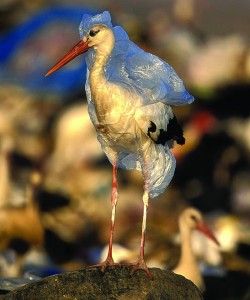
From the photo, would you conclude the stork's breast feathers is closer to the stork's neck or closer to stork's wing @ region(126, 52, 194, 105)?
stork's wing @ region(126, 52, 194, 105)

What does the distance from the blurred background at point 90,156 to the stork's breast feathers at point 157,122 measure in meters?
4.43

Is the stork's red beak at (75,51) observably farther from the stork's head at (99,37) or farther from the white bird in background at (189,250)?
the white bird in background at (189,250)

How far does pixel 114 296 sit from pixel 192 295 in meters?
0.57

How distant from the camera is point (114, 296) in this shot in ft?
27.4

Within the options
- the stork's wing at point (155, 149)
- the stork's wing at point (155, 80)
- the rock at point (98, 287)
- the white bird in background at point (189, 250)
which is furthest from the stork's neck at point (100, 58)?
the white bird in background at point (189, 250)

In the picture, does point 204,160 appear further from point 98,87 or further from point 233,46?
point 98,87

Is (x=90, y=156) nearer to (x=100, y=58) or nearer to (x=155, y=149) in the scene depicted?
(x=155, y=149)

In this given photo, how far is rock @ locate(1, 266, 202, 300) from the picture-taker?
27.3ft

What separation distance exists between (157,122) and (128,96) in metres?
0.24

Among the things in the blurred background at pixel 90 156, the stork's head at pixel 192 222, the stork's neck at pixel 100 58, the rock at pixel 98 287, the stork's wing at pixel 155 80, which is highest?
the stork's neck at pixel 100 58

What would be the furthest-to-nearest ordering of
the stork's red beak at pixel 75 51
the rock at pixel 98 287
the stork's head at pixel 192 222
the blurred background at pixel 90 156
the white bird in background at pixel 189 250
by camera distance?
the blurred background at pixel 90 156 < the stork's head at pixel 192 222 < the white bird in background at pixel 189 250 < the stork's red beak at pixel 75 51 < the rock at pixel 98 287

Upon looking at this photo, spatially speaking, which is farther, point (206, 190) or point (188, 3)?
point (188, 3)

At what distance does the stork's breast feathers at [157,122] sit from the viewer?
845 cm

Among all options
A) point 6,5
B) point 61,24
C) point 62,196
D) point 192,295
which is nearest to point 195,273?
point 192,295
